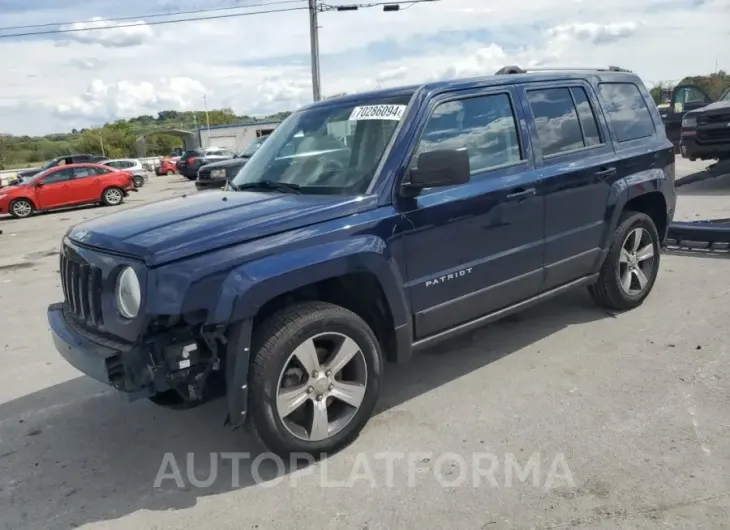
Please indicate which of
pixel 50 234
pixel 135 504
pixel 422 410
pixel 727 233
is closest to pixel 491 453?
pixel 422 410

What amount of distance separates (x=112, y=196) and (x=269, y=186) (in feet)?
63.4

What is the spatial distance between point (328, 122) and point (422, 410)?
6.60ft

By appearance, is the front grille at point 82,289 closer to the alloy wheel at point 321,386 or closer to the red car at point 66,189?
the alloy wheel at point 321,386

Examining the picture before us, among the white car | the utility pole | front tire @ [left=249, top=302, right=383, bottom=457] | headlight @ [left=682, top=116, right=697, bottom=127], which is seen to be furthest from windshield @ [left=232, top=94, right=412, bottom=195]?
the white car

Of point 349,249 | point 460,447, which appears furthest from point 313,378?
Result: point 460,447

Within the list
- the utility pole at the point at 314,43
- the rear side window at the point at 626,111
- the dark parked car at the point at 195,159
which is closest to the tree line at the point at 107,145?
the dark parked car at the point at 195,159

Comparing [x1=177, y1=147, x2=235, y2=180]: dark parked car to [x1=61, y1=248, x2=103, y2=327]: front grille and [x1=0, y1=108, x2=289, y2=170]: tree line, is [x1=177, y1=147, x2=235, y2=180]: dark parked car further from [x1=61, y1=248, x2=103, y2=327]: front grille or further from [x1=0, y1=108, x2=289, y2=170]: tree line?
[x1=0, y1=108, x2=289, y2=170]: tree line

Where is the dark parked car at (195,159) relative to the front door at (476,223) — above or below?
below

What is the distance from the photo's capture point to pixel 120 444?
151 inches

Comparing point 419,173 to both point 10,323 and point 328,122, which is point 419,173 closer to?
point 328,122

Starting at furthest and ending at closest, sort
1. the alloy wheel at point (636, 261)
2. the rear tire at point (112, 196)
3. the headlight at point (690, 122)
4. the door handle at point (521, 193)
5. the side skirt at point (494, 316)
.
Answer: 1. the rear tire at point (112, 196)
2. the headlight at point (690, 122)
3. the alloy wheel at point (636, 261)
4. the door handle at point (521, 193)
5. the side skirt at point (494, 316)

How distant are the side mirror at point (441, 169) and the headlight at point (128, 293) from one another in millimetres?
1608

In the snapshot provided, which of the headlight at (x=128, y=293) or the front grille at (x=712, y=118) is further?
the front grille at (x=712, y=118)

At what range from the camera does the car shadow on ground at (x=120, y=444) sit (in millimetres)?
3229
